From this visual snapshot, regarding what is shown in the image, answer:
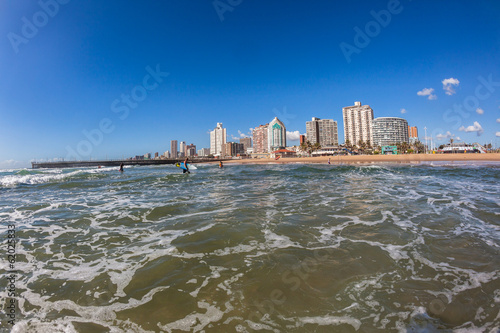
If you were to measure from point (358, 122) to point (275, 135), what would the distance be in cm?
6751

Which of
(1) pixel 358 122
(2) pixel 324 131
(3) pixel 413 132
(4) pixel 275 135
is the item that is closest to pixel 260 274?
(4) pixel 275 135

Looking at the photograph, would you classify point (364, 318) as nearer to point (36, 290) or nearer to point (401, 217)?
point (36, 290)

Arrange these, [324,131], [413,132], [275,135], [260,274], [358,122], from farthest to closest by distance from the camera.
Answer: [413,132]
[324,131]
[275,135]
[358,122]
[260,274]

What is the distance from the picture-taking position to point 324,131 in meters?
194

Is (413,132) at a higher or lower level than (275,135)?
lower

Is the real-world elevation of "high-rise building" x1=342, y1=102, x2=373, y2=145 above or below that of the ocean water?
above

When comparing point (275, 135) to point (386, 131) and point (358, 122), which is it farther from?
point (386, 131)

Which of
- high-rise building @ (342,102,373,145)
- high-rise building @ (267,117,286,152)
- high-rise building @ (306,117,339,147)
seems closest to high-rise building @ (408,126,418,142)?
high-rise building @ (342,102,373,145)

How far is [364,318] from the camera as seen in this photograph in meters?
2.29

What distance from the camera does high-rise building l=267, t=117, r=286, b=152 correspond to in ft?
628

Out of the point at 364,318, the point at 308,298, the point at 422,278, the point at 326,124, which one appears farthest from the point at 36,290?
the point at 326,124

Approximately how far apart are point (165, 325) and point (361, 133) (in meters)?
195

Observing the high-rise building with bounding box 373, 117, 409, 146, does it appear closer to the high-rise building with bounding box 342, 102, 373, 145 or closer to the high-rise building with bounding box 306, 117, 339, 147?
the high-rise building with bounding box 342, 102, 373, 145

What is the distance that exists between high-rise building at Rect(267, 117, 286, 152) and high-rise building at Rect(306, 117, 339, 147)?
27566mm
